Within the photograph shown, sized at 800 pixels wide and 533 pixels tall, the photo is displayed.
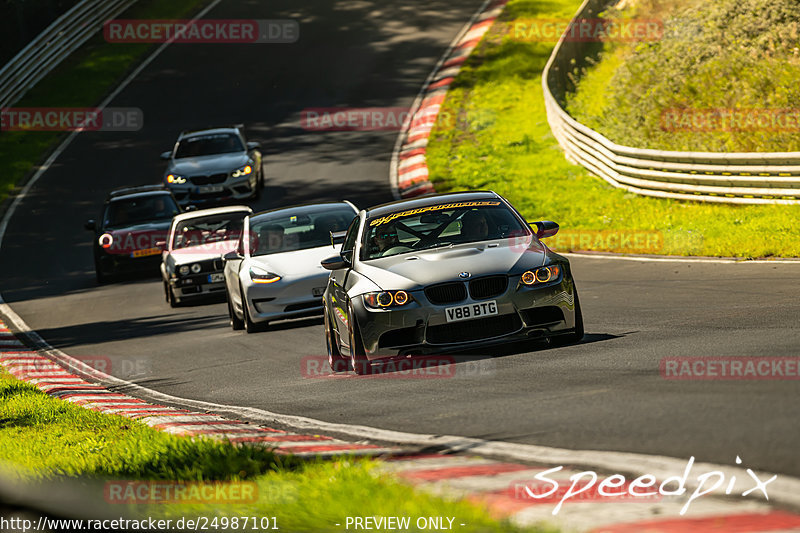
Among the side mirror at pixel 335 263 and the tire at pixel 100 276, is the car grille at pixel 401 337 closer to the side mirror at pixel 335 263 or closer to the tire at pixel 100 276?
the side mirror at pixel 335 263

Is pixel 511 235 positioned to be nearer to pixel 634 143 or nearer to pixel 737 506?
pixel 737 506

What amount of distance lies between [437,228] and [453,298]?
1439mm

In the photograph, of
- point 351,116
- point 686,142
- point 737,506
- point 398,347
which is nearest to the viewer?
point 737,506

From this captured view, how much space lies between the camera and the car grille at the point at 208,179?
93.6 feet

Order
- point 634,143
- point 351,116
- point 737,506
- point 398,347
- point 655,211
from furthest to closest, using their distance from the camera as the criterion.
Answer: point 351,116
point 634,143
point 655,211
point 398,347
point 737,506

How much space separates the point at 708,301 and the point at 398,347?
432cm

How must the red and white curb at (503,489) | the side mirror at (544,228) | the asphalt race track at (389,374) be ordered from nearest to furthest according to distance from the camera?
1. the red and white curb at (503,489)
2. the asphalt race track at (389,374)
3. the side mirror at (544,228)

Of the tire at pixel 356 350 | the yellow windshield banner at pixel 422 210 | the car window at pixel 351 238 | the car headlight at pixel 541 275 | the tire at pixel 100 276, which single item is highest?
the yellow windshield banner at pixel 422 210

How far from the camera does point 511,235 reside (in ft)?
36.1

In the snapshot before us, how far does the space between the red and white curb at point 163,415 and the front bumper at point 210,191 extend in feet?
40.3

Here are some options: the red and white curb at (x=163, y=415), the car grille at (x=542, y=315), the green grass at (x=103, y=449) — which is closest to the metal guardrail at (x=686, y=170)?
the car grille at (x=542, y=315)

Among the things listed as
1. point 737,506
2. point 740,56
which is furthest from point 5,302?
point 737,506

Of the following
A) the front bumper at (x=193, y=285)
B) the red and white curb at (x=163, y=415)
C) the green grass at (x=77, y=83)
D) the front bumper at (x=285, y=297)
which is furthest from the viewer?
the green grass at (x=77, y=83)

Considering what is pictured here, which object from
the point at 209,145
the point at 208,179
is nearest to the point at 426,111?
the point at 209,145
